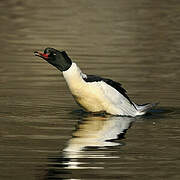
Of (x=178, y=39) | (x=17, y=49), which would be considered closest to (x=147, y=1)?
(x=178, y=39)

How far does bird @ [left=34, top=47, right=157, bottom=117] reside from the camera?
13.5m

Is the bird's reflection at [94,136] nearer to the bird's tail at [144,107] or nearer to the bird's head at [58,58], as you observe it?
the bird's tail at [144,107]

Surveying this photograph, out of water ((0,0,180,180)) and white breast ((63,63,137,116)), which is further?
white breast ((63,63,137,116))

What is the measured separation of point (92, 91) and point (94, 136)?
139cm

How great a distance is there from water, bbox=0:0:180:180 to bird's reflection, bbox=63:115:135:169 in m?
0.01

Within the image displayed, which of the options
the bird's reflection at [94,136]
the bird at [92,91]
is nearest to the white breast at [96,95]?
the bird at [92,91]

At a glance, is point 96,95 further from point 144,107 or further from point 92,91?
point 144,107

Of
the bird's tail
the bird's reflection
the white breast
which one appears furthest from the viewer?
the bird's tail

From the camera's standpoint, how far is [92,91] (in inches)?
534

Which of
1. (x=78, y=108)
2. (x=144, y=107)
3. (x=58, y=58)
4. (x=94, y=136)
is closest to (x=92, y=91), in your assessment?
(x=58, y=58)

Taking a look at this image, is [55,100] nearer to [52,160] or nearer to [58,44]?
[52,160]

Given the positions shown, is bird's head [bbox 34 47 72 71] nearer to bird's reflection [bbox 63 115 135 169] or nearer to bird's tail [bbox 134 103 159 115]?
bird's reflection [bbox 63 115 135 169]

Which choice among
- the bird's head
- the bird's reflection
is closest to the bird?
the bird's head

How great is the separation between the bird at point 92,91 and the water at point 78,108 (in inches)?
6.0
